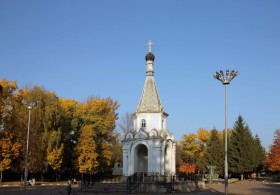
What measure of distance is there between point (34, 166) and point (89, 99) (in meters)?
Result: 19.0

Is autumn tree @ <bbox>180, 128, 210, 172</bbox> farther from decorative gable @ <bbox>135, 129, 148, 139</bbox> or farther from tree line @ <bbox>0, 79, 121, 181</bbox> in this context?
decorative gable @ <bbox>135, 129, 148, 139</bbox>

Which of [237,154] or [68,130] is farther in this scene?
[237,154]

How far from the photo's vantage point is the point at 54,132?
5000cm

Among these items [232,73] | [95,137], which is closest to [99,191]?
[232,73]

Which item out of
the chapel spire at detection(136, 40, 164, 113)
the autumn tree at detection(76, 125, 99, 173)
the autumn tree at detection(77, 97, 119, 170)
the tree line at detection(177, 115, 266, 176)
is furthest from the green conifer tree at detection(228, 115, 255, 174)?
the chapel spire at detection(136, 40, 164, 113)

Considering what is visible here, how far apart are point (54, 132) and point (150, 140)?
18011 millimetres

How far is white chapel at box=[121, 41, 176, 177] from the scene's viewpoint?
37.4 metres

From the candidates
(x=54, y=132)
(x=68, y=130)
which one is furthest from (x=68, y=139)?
(x=54, y=132)

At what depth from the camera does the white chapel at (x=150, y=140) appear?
123ft

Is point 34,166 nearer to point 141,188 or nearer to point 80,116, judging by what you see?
point 80,116

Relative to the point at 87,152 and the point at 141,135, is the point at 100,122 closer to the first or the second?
the point at 87,152

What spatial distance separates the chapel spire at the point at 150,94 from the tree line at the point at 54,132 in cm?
1626

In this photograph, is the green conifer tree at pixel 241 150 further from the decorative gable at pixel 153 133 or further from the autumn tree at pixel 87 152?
the decorative gable at pixel 153 133

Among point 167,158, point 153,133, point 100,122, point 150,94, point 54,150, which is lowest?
point 167,158
